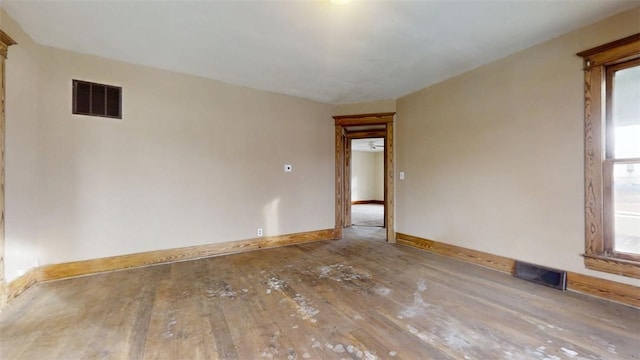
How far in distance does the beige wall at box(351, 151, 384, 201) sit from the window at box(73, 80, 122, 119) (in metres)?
9.11

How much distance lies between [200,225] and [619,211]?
4.64m

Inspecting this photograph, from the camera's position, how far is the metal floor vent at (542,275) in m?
2.64

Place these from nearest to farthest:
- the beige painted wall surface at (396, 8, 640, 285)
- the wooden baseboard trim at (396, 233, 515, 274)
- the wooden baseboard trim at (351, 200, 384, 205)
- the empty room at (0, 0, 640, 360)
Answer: the empty room at (0, 0, 640, 360)
the beige painted wall surface at (396, 8, 640, 285)
the wooden baseboard trim at (396, 233, 515, 274)
the wooden baseboard trim at (351, 200, 384, 205)

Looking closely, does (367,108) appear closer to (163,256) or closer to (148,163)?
(148,163)

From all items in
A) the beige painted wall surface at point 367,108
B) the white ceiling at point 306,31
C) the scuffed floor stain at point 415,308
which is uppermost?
the white ceiling at point 306,31

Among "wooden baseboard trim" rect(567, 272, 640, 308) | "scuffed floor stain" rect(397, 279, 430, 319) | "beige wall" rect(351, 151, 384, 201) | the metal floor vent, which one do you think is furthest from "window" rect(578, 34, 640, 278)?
"beige wall" rect(351, 151, 384, 201)

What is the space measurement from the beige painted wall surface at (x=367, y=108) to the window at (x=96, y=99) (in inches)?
131

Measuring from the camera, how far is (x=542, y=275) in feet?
9.10

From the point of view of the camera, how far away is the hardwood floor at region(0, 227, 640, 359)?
1723 mm

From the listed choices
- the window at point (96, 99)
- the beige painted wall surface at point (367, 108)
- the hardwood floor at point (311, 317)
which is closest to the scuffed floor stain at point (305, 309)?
the hardwood floor at point (311, 317)

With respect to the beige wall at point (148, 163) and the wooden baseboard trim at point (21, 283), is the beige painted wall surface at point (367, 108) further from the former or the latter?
the wooden baseboard trim at point (21, 283)

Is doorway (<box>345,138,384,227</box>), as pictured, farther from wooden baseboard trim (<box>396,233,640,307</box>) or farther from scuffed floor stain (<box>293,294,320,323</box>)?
scuffed floor stain (<box>293,294,320,323</box>)

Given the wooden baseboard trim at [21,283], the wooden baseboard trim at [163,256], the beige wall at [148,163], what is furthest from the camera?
the wooden baseboard trim at [163,256]

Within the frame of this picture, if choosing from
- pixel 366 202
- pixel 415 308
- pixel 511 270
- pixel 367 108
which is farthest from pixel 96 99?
pixel 366 202
